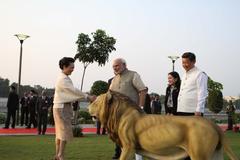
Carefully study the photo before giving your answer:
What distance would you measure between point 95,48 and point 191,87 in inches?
1072

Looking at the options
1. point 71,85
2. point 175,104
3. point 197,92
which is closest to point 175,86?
point 175,104

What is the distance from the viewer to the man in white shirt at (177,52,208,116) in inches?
267

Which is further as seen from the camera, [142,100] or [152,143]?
[142,100]

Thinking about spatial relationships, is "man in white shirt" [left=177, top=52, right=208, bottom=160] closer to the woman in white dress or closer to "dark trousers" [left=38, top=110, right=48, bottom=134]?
the woman in white dress

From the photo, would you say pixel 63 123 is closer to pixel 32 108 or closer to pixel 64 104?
pixel 64 104

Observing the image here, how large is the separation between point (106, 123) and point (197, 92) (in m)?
1.85

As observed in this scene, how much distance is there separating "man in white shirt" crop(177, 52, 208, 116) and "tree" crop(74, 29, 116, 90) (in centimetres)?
2703

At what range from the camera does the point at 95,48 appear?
111ft

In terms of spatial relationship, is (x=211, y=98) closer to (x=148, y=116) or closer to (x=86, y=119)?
(x=86, y=119)

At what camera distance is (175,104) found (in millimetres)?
7789

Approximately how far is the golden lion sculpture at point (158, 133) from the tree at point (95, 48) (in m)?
28.4

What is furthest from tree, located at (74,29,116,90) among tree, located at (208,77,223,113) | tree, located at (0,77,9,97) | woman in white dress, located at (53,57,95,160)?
tree, located at (0,77,9,97)

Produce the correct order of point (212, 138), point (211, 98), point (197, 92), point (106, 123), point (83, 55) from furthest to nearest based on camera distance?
point (211, 98) < point (83, 55) < point (197, 92) < point (106, 123) < point (212, 138)

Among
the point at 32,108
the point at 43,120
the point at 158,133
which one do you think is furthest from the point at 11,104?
the point at 158,133
